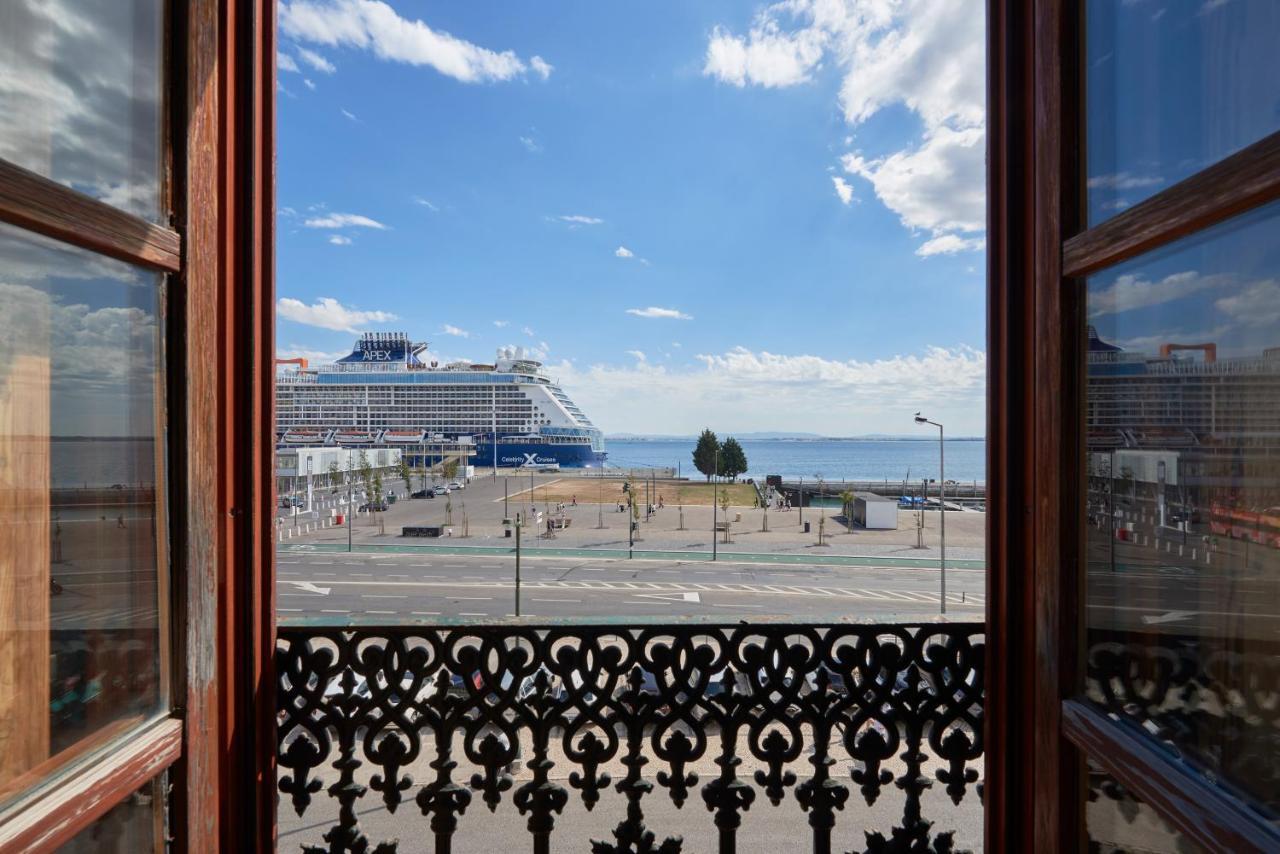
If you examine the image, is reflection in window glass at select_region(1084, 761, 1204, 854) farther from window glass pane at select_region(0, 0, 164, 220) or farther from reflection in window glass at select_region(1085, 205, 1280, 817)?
window glass pane at select_region(0, 0, 164, 220)

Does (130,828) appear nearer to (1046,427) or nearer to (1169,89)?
(1046,427)

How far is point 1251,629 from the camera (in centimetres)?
87

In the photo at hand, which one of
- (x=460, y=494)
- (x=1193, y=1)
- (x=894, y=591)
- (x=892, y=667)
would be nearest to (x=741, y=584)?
(x=894, y=591)

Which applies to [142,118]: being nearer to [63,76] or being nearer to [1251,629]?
[63,76]

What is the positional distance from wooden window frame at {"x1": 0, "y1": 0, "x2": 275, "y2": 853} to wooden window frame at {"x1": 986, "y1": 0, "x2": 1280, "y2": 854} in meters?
1.64

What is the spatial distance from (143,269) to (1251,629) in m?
1.83

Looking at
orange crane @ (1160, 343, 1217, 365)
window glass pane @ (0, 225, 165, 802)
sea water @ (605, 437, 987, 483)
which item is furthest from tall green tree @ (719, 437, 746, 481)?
window glass pane @ (0, 225, 165, 802)

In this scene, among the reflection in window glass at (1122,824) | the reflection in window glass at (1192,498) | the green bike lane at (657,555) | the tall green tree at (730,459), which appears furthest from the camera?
the tall green tree at (730,459)

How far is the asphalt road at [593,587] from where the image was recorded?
13.8 m

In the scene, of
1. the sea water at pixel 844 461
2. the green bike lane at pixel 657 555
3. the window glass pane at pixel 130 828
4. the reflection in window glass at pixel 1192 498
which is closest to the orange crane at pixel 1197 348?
the reflection in window glass at pixel 1192 498

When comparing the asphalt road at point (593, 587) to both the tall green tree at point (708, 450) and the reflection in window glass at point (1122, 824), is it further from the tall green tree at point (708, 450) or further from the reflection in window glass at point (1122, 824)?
the tall green tree at point (708, 450)

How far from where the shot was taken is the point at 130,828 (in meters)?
1.11

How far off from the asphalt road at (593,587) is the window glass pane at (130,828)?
11556 millimetres

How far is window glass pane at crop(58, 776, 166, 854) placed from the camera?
101 cm
